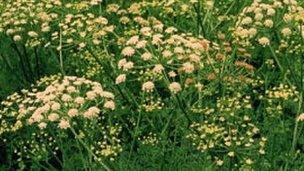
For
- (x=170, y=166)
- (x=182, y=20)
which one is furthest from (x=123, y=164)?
(x=182, y=20)

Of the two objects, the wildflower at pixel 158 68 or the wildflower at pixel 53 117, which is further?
the wildflower at pixel 158 68

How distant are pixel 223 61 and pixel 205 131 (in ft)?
2.31

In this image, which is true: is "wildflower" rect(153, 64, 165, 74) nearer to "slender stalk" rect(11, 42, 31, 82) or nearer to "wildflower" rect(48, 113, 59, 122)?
"wildflower" rect(48, 113, 59, 122)

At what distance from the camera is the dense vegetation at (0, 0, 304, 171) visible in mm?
4160

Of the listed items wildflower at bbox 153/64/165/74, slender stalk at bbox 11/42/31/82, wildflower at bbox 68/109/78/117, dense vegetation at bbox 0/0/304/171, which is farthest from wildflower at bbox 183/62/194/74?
slender stalk at bbox 11/42/31/82

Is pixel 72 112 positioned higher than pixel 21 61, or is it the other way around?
pixel 72 112

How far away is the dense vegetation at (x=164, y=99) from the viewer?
4.16 metres

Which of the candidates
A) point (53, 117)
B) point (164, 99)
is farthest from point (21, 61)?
point (53, 117)

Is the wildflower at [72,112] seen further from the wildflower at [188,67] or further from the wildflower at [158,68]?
the wildflower at [188,67]

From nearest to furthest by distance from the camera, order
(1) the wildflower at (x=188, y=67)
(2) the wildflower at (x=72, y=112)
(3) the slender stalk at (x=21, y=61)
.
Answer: (2) the wildflower at (x=72, y=112) → (1) the wildflower at (x=188, y=67) → (3) the slender stalk at (x=21, y=61)

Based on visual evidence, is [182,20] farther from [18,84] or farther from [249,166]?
[249,166]

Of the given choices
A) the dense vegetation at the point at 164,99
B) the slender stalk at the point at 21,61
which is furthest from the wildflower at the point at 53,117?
the slender stalk at the point at 21,61

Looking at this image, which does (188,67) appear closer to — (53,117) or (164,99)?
(53,117)

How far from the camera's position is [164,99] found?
212 inches
